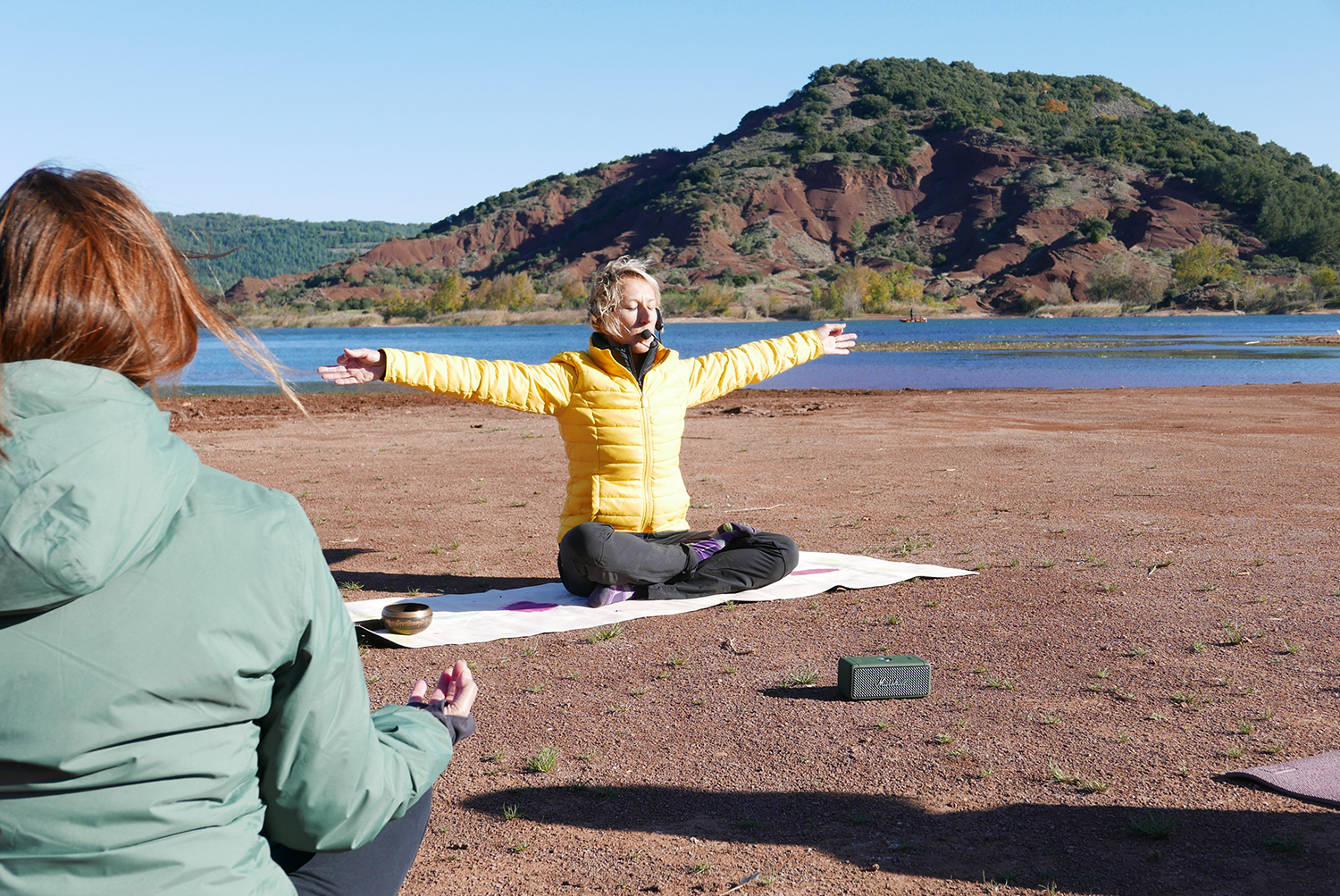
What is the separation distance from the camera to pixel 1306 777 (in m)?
3.38

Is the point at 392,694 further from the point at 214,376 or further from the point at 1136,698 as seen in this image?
the point at 214,376

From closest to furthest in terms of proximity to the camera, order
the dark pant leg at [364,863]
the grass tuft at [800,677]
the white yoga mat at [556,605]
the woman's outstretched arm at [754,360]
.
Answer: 1. the dark pant leg at [364,863]
2. the grass tuft at [800,677]
3. the white yoga mat at [556,605]
4. the woman's outstretched arm at [754,360]

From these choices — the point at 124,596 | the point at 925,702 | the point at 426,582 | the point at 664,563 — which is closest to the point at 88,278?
the point at 124,596

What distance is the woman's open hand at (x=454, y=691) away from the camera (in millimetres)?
2299

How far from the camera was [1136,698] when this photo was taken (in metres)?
4.29

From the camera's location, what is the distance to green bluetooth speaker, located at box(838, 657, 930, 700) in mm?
4324

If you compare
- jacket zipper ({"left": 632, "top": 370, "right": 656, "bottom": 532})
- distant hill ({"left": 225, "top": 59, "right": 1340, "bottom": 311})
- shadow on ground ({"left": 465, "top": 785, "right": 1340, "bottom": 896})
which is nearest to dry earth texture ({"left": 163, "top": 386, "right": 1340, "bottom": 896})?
shadow on ground ({"left": 465, "top": 785, "right": 1340, "bottom": 896})

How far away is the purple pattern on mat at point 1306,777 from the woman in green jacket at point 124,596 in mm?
2992

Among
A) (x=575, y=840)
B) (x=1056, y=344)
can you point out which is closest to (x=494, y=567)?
(x=575, y=840)

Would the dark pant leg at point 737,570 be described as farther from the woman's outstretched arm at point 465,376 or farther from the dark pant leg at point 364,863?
the dark pant leg at point 364,863

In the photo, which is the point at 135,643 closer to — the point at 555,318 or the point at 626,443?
the point at 626,443

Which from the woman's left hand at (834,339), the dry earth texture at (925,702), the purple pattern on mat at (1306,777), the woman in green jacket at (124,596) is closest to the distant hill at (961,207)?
the dry earth texture at (925,702)

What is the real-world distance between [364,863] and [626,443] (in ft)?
12.7

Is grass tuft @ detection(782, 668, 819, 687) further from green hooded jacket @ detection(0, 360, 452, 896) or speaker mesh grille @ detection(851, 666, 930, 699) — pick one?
green hooded jacket @ detection(0, 360, 452, 896)
